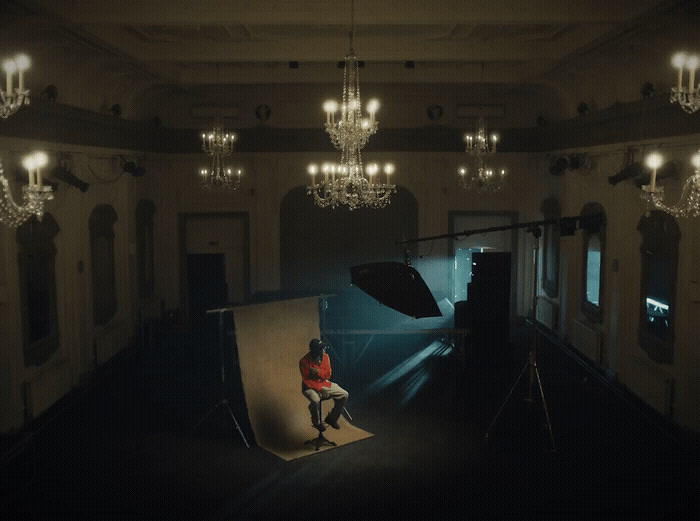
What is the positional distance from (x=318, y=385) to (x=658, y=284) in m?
4.56

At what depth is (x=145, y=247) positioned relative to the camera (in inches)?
518

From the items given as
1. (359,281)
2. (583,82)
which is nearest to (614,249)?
(583,82)

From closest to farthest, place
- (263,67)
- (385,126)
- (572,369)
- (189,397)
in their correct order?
(189,397) → (572,369) → (263,67) → (385,126)

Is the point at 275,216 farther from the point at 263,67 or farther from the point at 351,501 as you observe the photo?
the point at 351,501

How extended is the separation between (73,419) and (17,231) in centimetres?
257

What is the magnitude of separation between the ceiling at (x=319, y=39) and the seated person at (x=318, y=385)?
376 centimetres

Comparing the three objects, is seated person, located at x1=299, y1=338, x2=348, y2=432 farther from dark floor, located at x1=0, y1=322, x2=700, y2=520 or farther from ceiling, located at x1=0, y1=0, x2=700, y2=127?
ceiling, located at x1=0, y1=0, x2=700, y2=127

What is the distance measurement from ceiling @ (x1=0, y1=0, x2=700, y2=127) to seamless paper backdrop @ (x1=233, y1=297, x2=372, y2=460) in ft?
11.5

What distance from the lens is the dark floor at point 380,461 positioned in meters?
6.38

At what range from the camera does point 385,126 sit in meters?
13.9

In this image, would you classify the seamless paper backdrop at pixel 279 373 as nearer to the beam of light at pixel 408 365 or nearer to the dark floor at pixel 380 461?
the dark floor at pixel 380 461

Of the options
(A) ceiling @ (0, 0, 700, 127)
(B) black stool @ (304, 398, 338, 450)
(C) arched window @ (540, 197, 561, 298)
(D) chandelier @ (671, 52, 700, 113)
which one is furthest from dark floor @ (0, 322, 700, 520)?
(A) ceiling @ (0, 0, 700, 127)

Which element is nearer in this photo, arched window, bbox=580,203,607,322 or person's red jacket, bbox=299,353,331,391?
person's red jacket, bbox=299,353,331,391

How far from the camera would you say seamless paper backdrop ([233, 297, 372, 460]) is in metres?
8.09
